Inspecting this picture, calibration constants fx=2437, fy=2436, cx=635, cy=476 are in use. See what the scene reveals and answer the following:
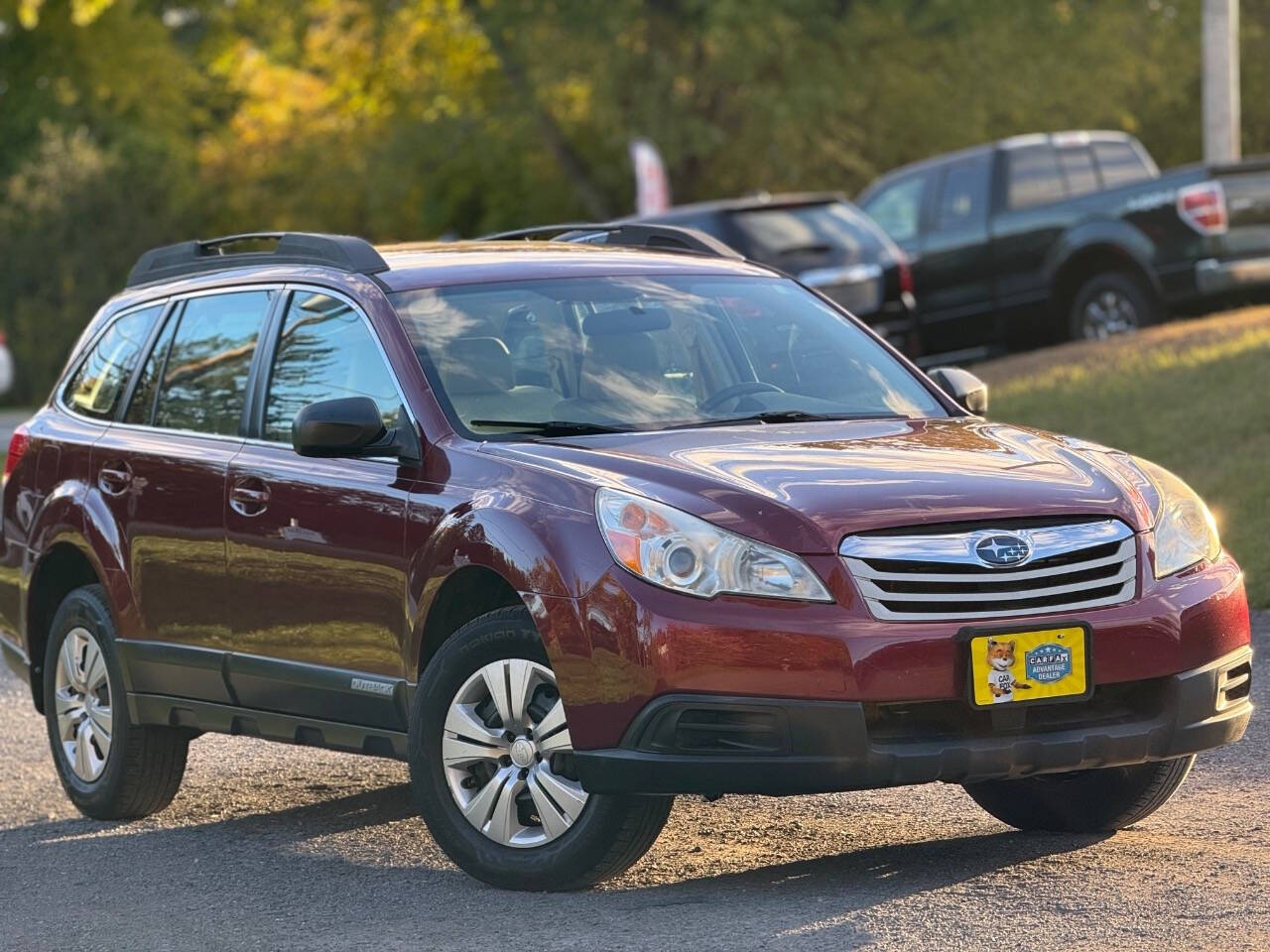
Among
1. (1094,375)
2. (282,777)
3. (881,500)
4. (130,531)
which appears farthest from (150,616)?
(1094,375)

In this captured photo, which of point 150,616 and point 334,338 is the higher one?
point 334,338

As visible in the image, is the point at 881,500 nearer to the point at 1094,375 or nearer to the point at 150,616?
the point at 150,616

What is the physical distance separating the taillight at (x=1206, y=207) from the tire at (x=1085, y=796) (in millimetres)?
11871

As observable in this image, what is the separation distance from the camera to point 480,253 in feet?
24.7

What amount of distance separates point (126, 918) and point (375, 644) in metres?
0.96

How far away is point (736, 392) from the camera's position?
7.02 meters

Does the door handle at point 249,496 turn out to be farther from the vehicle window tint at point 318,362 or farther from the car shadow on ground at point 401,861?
the car shadow on ground at point 401,861

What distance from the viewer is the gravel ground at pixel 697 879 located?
223 inches

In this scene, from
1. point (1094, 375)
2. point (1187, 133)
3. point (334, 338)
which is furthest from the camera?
point (1187, 133)

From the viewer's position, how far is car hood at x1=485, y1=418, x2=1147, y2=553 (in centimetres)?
575

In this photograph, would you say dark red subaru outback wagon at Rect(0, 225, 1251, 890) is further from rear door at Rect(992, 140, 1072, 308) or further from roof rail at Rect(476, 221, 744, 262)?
rear door at Rect(992, 140, 1072, 308)

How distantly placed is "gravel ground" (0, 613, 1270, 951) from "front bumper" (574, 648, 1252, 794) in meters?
0.34

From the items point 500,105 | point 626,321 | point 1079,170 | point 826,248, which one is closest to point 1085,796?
point 626,321

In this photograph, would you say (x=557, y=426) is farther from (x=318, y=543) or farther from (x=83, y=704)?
(x=83, y=704)
